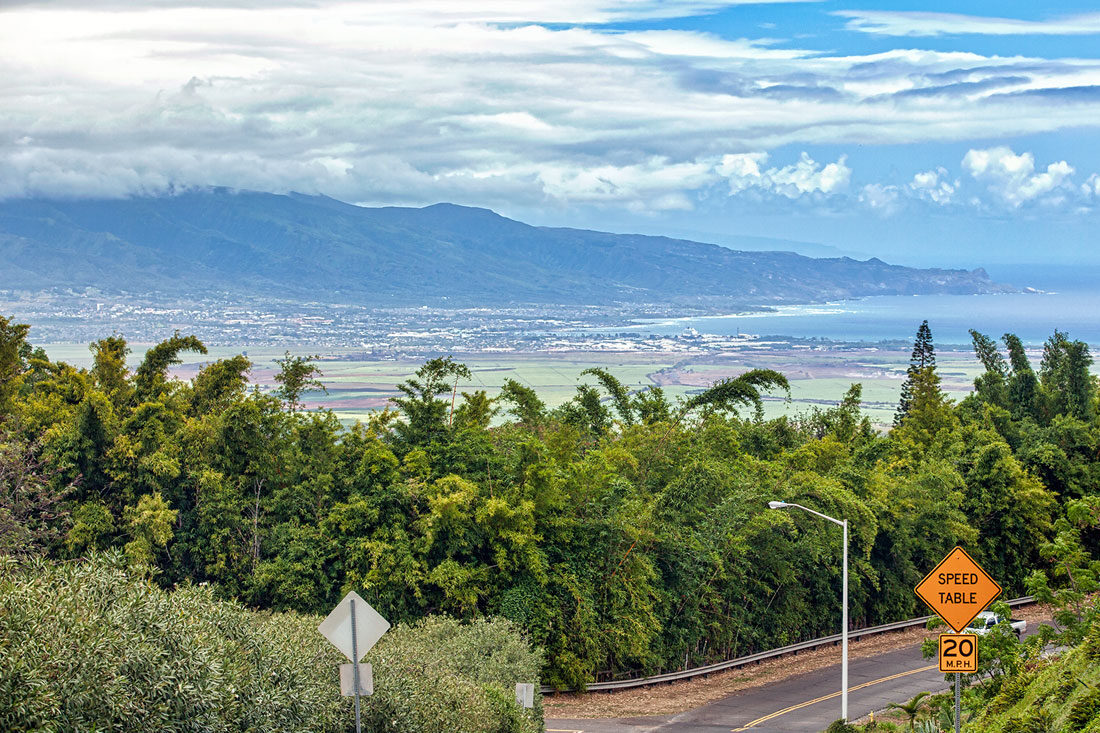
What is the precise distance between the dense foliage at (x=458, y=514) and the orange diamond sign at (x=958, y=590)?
19533 mm

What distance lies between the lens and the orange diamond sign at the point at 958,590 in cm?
1540

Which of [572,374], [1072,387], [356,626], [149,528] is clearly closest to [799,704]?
[149,528]

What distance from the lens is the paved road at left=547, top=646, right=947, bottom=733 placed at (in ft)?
102

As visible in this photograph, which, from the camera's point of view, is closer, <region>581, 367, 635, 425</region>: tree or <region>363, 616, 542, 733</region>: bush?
<region>363, 616, 542, 733</region>: bush

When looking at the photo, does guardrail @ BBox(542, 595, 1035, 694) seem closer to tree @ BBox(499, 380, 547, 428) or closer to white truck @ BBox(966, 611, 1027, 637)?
white truck @ BBox(966, 611, 1027, 637)

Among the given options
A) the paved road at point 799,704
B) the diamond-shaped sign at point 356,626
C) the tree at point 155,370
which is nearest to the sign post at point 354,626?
the diamond-shaped sign at point 356,626

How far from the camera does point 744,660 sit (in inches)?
1484

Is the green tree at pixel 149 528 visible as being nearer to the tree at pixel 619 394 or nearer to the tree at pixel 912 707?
the tree at pixel 619 394

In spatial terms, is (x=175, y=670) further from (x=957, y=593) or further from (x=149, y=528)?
(x=149, y=528)

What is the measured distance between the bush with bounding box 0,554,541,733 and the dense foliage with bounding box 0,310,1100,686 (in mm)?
12109

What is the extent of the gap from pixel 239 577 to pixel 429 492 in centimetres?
658

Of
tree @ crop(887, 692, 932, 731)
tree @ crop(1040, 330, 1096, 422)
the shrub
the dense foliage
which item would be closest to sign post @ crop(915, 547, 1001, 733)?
the shrub

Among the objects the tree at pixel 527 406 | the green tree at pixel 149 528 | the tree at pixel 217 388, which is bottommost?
the green tree at pixel 149 528

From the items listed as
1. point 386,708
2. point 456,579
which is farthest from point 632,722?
point 386,708
